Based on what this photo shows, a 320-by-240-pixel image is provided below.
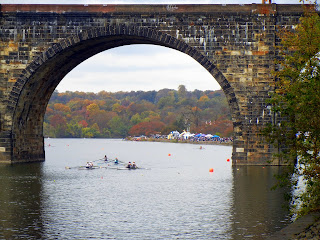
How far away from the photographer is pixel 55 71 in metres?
42.7

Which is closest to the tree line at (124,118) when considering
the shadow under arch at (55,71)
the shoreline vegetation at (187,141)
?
the shoreline vegetation at (187,141)

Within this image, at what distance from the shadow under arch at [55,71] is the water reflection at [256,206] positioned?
632cm

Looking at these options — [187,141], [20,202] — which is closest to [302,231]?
[20,202]

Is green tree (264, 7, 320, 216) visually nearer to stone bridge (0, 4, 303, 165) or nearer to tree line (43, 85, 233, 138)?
stone bridge (0, 4, 303, 165)

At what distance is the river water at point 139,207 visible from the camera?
701 inches

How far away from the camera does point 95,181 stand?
110ft

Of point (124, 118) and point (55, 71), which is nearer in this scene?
point (55, 71)

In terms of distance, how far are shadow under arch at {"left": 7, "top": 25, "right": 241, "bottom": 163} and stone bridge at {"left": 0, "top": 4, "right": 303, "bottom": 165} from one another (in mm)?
62

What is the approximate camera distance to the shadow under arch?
38.0m

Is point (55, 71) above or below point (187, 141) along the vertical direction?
above

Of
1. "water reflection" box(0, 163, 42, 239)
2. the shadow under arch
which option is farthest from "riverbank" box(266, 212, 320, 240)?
the shadow under arch

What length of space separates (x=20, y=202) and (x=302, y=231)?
12.0m

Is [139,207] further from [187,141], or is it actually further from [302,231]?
[187,141]

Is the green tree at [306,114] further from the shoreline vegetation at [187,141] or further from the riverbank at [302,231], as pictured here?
the shoreline vegetation at [187,141]
